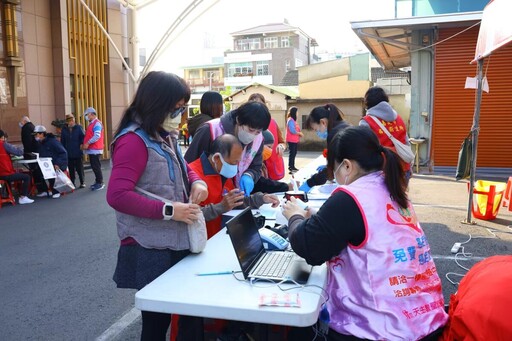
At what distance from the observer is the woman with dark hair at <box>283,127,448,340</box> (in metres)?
1.63

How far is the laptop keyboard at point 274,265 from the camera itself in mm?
1878

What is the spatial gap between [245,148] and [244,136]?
4.9 inches

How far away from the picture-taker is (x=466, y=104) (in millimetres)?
9945

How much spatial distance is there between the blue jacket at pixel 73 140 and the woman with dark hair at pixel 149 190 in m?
8.01

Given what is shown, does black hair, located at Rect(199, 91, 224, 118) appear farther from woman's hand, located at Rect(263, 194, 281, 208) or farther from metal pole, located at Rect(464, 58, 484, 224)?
metal pole, located at Rect(464, 58, 484, 224)

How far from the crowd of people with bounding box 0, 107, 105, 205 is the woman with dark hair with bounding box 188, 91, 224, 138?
5.21m

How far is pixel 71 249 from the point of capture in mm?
5090

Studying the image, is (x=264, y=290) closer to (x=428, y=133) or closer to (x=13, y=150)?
(x=13, y=150)

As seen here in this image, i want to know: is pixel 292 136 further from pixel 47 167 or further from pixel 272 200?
pixel 272 200

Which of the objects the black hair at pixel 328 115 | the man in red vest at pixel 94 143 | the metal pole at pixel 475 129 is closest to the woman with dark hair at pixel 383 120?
the black hair at pixel 328 115

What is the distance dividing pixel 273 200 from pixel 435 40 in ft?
28.3

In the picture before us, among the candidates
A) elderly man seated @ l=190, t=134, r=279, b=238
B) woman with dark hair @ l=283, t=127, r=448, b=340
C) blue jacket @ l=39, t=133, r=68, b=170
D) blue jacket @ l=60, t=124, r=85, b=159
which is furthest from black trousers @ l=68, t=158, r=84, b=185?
woman with dark hair @ l=283, t=127, r=448, b=340

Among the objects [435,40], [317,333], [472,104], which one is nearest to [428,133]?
[472,104]

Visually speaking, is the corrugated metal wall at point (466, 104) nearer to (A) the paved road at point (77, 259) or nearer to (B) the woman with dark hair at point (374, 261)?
(A) the paved road at point (77, 259)
